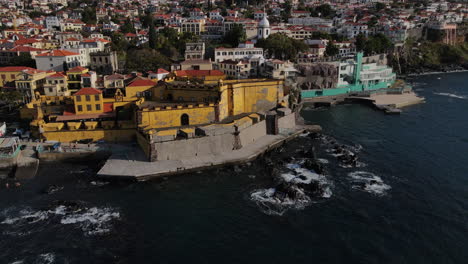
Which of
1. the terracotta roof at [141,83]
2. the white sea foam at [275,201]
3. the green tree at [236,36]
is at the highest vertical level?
the green tree at [236,36]

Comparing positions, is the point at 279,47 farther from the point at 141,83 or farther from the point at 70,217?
the point at 70,217

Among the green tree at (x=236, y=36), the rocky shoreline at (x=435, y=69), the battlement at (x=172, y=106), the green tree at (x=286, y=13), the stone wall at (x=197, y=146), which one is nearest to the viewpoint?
the stone wall at (x=197, y=146)

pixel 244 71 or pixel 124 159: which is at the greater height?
pixel 244 71

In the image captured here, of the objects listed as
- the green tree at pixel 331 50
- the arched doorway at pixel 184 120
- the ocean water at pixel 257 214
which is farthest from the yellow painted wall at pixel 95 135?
the green tree at pixel 331 50

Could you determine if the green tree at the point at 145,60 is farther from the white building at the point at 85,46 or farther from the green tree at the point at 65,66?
the green tree at the point at 65,66

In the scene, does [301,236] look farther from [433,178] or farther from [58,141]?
[58,141]

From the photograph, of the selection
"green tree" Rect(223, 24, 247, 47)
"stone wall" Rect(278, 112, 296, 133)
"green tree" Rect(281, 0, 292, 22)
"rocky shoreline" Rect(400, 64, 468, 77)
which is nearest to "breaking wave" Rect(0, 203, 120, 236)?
"stone wall" Rect(278, 112, 296, 133)

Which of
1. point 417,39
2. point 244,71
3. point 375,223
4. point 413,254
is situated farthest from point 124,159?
point 417,39
